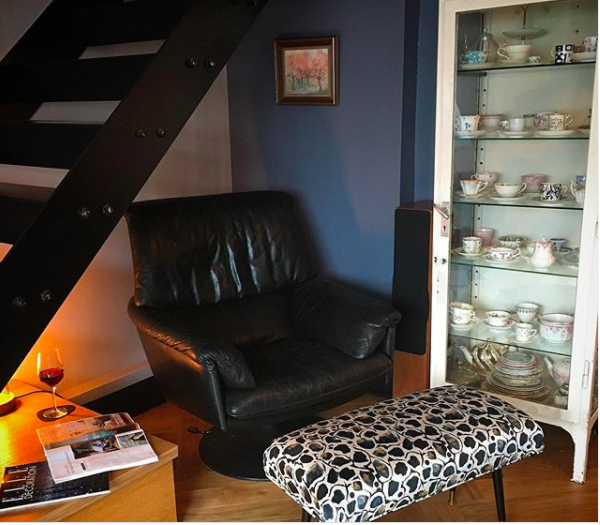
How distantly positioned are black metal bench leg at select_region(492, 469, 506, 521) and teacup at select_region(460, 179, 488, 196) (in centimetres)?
107

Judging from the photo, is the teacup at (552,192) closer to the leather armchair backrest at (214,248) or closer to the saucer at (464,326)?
the saucer at (464,326)

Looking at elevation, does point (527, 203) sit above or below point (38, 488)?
above

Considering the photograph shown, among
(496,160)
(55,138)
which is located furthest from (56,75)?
(496,160)

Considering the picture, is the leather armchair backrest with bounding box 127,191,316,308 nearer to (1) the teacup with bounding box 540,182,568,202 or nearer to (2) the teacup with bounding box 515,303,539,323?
(2) the teacup with bounding box 515,303,539,323

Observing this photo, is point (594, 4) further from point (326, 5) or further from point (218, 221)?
point (218, 221)

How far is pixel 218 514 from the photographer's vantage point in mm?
2375

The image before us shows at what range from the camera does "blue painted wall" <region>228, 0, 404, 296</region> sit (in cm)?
302

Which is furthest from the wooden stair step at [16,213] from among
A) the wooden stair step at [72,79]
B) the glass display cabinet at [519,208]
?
the glass display cabinet at [519,208]

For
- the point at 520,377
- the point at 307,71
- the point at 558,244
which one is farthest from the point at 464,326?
the point at 307,71

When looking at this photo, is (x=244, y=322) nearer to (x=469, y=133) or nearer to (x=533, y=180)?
(x=469, y=133)

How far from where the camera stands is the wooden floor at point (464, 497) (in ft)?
7.70

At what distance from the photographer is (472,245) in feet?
9.00

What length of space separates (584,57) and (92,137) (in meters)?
1.67

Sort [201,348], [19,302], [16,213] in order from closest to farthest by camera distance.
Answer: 1. [19,302]
2. [16,213]
3. [201,348]
